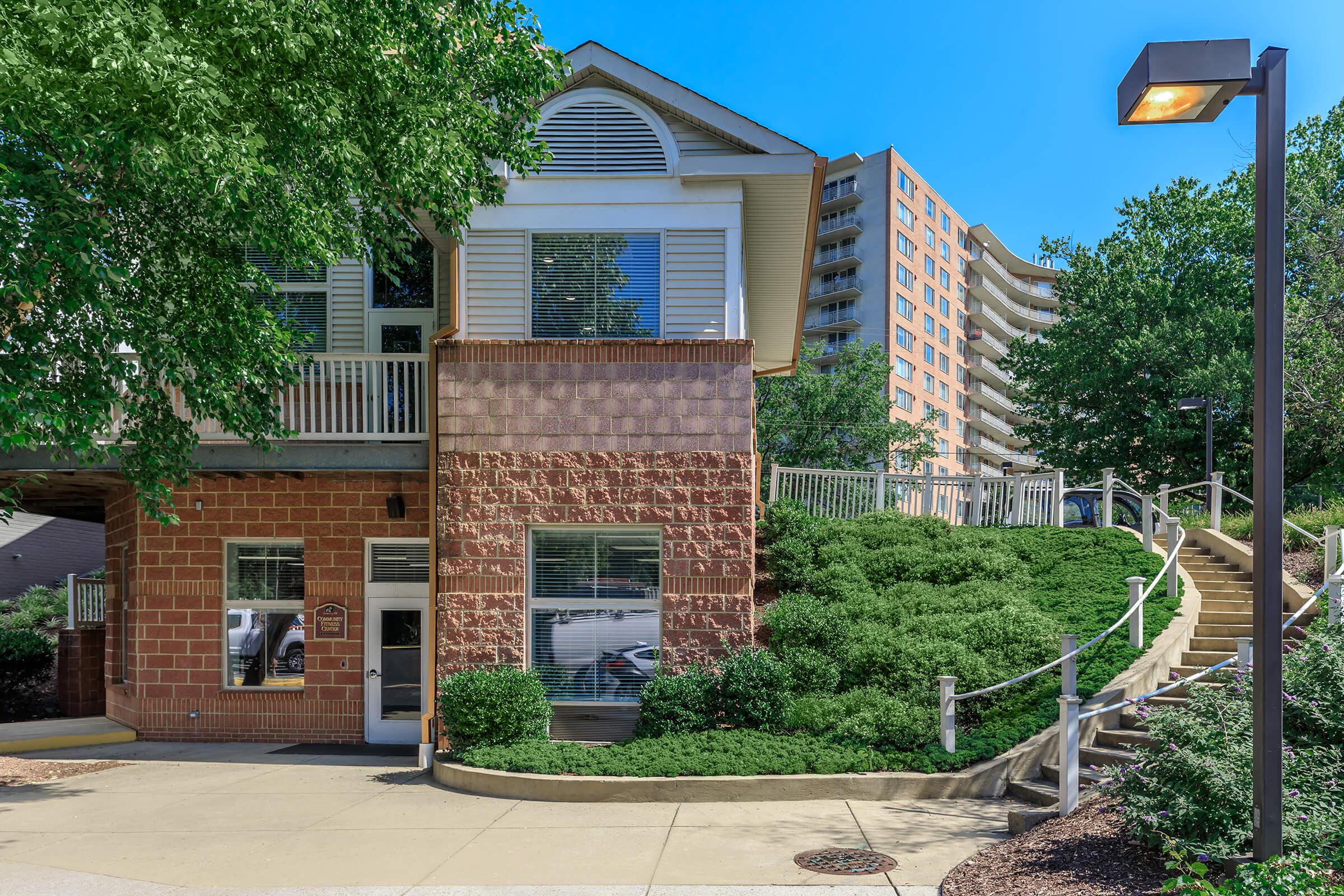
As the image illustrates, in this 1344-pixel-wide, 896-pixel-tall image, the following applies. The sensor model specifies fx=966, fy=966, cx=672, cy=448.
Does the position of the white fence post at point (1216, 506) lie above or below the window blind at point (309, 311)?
below

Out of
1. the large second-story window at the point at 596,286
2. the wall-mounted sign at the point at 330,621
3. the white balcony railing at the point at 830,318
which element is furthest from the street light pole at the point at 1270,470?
the white balcony railing at the point at 830,318

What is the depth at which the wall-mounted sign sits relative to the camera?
13.1 metres

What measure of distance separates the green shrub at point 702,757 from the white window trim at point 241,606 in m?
4.10

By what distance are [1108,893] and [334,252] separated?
9081 mm

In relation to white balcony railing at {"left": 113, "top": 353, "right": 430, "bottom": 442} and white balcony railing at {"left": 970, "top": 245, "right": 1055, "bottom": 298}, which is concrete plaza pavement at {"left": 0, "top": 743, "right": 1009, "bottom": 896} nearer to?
white balcony railing at {"left": 113, "top": 353, "right": 430, "bottom": 442}

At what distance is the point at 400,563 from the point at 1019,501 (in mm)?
10969

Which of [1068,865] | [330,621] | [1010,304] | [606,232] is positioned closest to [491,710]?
[330,621]

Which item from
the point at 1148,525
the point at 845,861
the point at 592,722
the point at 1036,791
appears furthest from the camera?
the point at 1148,525

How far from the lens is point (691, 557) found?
459 inches

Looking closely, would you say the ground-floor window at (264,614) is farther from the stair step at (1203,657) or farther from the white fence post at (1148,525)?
the white fence post at (1148,525)

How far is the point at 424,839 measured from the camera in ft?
26.2

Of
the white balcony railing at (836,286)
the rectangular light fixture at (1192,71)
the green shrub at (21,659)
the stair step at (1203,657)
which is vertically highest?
the white balcony railing at (836,286)

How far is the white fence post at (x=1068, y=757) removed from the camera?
24.7 feet

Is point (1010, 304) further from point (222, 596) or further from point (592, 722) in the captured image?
point (222, 596)
